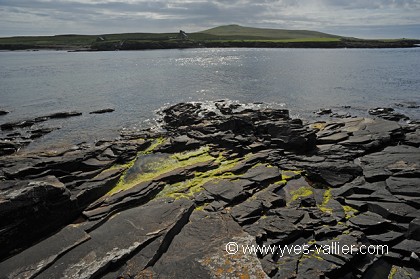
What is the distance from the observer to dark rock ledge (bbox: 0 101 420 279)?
519 inches

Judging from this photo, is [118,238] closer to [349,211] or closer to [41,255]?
[41,255]

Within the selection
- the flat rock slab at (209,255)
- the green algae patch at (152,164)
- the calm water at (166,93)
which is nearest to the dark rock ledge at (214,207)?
the flat rock slab at (209,255)

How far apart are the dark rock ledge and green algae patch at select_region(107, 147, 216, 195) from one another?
161mm

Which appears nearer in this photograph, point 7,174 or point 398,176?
point 398,176

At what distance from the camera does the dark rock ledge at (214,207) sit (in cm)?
1319

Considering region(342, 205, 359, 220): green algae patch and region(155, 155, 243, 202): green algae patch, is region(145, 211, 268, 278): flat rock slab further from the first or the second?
region(342, 205, 359, 220): green algae patch

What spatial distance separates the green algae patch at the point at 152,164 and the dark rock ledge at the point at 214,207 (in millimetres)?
161

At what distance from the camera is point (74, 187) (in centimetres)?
2058

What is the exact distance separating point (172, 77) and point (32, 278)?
269 ft

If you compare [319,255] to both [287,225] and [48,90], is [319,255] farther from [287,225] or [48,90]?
[48,90]

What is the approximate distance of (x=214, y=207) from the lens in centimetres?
1825

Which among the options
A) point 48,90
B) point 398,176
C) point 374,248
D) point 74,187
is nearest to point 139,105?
point 48,90

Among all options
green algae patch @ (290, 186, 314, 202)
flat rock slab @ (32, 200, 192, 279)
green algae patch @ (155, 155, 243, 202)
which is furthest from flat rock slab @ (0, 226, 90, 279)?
green algae patch @ (290, 186, 314, 202)

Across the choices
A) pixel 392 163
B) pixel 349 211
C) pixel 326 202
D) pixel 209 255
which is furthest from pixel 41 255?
pixel 392 163
